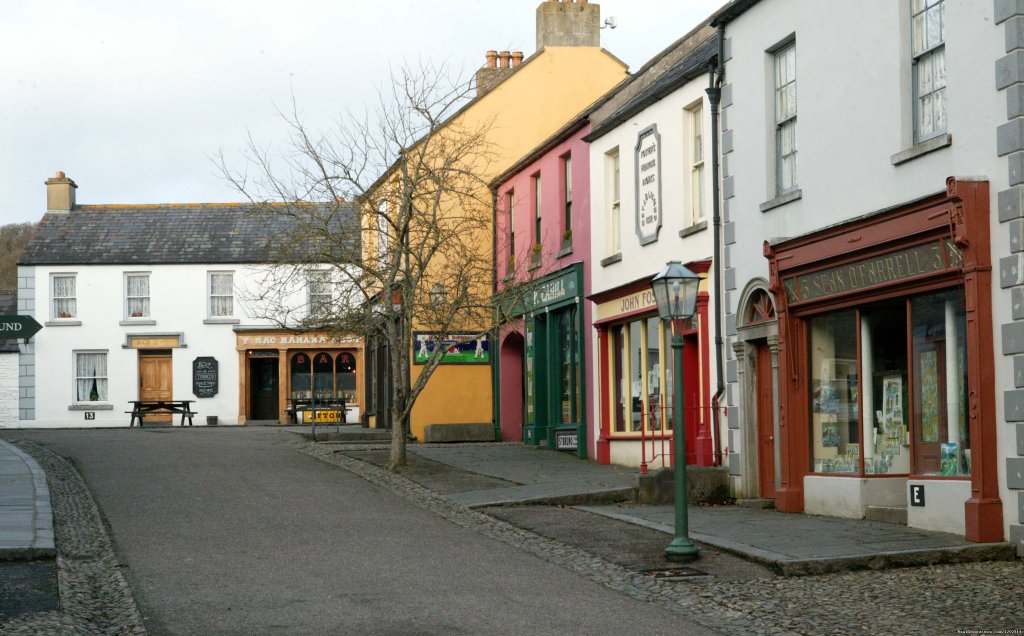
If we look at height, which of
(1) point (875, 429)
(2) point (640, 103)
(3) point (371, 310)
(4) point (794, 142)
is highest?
(2) point (640, 103)

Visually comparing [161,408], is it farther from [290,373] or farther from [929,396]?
A: [929,396]

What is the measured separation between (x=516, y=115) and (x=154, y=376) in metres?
19.7

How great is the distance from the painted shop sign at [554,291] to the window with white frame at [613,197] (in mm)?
2132

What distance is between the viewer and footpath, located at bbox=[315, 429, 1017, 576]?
1130 cm

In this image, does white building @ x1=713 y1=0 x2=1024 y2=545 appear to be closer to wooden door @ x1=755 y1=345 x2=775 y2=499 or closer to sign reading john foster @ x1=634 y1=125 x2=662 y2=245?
wooden door @ x1=755 y1=345 x2=775 y2=499

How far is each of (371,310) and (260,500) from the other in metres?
6.45

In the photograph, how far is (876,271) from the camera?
1394 cm

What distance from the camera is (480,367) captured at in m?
31.7

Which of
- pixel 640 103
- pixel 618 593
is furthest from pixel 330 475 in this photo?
pixel 618 593

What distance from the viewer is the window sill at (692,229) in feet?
62.4

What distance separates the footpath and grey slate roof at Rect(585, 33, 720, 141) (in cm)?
588

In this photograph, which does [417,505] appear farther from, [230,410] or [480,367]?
[230,410]

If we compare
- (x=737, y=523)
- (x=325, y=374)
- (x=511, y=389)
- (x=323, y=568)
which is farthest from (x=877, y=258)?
(x=325, y=374)

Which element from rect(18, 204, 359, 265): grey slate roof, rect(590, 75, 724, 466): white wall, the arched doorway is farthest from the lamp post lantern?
rect(18, 204, 359, 265): grey slate roof
